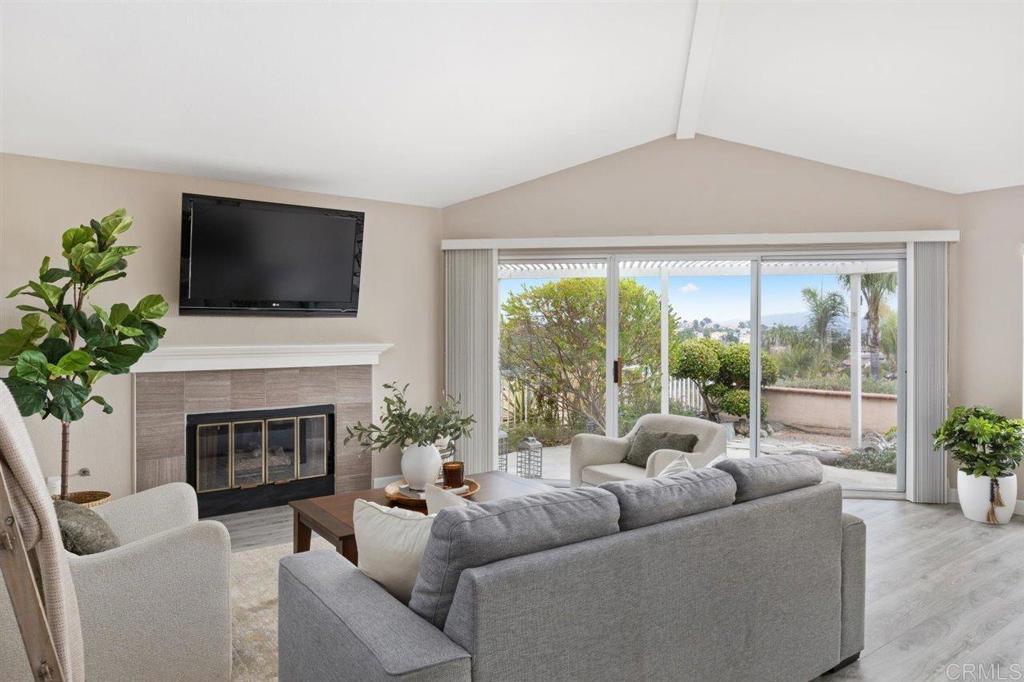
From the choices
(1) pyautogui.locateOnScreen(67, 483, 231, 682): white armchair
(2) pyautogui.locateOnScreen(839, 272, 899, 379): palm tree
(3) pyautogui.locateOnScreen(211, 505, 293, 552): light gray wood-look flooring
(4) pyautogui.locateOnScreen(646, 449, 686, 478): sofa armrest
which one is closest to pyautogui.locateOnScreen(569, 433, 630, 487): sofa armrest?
(4) pyautogui.locateOnScreen(646, 449, 686, 478): sofa armrest

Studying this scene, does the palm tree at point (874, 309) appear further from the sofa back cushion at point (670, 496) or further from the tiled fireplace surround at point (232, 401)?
the tiled fireplace surround at point (232, 401)

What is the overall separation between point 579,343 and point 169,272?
A: 3.11 metres

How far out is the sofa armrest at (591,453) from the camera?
456 centimetres

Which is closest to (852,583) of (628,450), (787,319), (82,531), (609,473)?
(609,473)

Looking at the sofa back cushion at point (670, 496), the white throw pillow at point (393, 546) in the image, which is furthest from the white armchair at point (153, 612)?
the sofa back cushion at point (670, 496)

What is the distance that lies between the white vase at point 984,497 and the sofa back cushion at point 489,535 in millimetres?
4061

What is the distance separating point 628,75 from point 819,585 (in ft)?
10.3

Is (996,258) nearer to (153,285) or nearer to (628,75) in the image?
(628,75)

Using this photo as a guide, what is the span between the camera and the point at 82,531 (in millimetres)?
2271

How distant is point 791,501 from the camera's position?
7.60 feet

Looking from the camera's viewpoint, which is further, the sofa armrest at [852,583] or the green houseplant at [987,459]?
the green houseplant at [987,459]

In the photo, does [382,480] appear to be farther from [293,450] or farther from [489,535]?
[489,535]

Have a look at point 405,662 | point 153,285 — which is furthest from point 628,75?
point 405,662

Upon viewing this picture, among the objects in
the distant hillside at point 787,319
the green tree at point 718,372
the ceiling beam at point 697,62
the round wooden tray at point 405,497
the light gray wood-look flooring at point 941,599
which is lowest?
the light gray wood-look flooring at point 941,599
